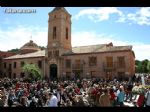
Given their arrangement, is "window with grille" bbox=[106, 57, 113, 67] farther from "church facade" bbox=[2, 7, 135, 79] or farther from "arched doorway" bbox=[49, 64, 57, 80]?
"arched doorway" bbox=[49, 64, 57, 80]

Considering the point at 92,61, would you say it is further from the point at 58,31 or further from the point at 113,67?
the point at 58,31

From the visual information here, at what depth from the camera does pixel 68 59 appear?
111 ft

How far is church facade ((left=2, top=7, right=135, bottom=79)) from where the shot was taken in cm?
3020

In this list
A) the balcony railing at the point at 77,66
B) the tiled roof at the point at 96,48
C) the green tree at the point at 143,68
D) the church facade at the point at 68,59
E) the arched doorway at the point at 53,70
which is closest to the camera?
the church facade at the point at 68,59

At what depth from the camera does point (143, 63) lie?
1847 inches

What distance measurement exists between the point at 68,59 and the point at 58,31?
3.50 m

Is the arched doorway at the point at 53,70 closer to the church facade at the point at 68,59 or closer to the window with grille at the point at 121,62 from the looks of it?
the church facade at the point at 68,59

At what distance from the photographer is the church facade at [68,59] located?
30203mm

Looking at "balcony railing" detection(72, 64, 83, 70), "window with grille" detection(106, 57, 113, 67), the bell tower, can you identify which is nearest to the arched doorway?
the bell tower

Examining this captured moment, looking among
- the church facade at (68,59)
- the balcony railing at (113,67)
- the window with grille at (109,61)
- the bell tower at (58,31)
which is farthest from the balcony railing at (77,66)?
the window with grille at (109,61)

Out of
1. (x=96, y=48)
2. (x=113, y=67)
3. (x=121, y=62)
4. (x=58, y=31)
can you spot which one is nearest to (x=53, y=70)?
(x=58, y=31)
